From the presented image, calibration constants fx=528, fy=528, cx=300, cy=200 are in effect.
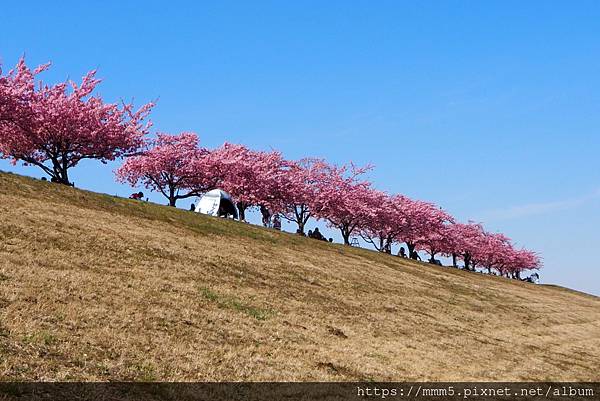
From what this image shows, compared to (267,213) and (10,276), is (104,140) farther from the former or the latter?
(10,276)

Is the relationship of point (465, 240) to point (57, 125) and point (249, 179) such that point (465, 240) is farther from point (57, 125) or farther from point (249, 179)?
point (57, 125)

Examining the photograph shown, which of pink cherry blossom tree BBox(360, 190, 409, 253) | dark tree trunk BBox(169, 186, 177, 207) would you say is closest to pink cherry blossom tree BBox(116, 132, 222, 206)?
dark tree trunk BBox(169, 186, 177, 207)

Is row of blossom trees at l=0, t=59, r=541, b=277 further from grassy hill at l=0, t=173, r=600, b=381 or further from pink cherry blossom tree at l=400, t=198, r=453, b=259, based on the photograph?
grassy hill at l=0, t=173, r=600, b=381

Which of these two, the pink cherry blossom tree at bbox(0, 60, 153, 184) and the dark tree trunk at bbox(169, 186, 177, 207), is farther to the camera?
the dark tree trunk at bbox(169, 186, 177, 207)

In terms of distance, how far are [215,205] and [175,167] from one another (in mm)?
10988

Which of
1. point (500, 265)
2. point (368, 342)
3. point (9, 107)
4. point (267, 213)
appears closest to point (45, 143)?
point (9, 107)

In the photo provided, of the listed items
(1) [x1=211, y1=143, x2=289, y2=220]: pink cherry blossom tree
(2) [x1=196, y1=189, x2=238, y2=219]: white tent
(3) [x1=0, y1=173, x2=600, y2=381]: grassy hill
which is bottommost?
(3) [x1=0, y1=173, x2=600, y2=381]: grassy hill

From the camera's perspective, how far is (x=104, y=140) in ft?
177

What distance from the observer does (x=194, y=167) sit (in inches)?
2594

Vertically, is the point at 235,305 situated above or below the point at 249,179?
below

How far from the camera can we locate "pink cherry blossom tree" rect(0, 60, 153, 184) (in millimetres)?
49594

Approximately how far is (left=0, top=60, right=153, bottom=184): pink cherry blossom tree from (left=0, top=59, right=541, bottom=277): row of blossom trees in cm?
9

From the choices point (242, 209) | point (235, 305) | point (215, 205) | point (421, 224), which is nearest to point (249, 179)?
point (242, 209)

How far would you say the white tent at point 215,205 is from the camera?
188ft
